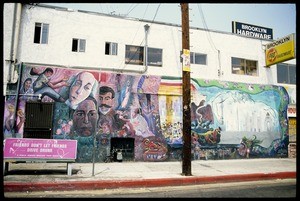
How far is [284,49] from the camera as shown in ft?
52.6

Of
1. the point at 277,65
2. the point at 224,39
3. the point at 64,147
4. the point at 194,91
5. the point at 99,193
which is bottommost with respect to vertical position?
the point at 99,193

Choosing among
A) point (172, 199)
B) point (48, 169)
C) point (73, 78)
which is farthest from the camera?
point (73, 78)

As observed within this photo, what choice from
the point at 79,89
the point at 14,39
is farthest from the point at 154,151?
the point at 14,39

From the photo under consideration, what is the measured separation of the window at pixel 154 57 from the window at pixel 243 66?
16.5 ft

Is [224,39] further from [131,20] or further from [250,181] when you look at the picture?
[250,181]

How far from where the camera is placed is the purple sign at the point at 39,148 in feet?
28.6

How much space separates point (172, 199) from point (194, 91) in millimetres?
9155

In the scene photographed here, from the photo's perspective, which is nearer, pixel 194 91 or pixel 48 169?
pixel 48 169

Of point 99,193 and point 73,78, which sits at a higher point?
point 73,78

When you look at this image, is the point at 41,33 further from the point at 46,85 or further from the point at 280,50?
the point at 280,50

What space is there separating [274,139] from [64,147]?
13.1 metres

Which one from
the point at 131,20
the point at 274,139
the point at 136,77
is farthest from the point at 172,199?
the point at 274,139

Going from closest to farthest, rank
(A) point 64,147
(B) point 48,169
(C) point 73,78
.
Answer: (A) point 64,147, (B) point 48,169, (C) point 73,78

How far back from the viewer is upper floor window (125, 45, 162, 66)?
1480 cm
